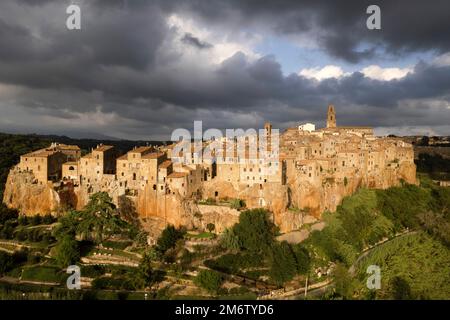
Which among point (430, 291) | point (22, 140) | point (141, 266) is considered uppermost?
point (22, 140)

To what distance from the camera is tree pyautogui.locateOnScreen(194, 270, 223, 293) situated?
97.1 ft

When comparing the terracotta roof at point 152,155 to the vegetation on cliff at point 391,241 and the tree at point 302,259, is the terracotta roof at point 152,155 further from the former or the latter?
the vegetation on cliff at point 391,241

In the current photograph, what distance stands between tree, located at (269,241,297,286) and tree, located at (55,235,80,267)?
52.3 ft

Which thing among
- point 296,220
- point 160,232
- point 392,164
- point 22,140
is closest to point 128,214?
point 160,232

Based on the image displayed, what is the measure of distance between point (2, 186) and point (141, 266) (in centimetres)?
2515

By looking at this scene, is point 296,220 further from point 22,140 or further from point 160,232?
point 22,140

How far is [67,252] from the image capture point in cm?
3259

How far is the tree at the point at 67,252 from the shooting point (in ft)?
106

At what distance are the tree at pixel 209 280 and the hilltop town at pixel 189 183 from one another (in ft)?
21.1

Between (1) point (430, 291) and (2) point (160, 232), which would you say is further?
(2) point (160, 232)

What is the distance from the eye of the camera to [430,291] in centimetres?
3412

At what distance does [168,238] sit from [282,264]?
981cm

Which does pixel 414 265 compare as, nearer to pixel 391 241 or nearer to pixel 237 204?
pixel 391 241

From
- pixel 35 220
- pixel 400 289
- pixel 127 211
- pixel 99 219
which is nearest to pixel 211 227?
pixel 127 211
